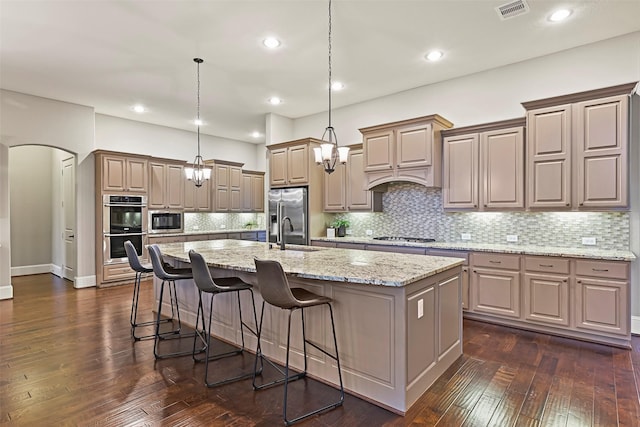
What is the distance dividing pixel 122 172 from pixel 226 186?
7.63 ft

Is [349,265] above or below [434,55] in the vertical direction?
below

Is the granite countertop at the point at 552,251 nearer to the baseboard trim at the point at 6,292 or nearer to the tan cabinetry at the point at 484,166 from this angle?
the tan cabinetry at the point at 484,166

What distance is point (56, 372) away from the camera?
2840 millimetres

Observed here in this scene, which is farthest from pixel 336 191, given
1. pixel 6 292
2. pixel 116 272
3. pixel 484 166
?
pixel 6 292

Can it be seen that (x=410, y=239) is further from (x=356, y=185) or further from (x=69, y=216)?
(x=69, y=216)

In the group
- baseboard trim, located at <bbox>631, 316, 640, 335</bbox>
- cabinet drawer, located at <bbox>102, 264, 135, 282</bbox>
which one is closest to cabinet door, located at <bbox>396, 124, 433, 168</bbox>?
baseboard trim, located at <bbox>631, 316, 640, 335</bbox>

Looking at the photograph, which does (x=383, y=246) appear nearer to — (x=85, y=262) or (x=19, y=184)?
(x=85, y=262)

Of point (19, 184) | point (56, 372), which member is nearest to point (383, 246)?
point (56, 372)

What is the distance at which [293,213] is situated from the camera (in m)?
6.02

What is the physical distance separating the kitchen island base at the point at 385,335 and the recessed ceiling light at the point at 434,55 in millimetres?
2767

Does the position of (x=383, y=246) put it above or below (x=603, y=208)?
below

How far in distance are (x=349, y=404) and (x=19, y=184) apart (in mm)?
8299

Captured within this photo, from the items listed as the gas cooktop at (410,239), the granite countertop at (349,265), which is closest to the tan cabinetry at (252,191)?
the gas cooktop at (410,239)

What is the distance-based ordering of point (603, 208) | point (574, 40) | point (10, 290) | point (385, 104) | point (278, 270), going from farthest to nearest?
point (385, 104), point (10, 290), point (574, 40), point (603, 208), point (278, 270)
